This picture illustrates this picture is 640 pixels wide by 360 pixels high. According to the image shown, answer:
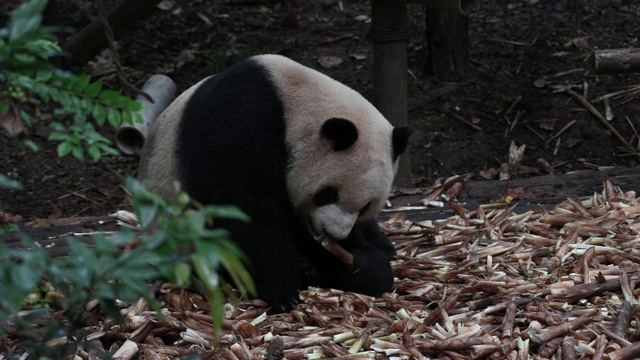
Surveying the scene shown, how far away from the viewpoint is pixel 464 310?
14.1 feet

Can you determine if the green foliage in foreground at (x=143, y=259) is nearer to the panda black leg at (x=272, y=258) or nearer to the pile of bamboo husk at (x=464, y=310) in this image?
the pile of bamboo husk at (x=464, y=310)

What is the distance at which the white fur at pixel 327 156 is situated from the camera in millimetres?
4449

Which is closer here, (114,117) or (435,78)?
(114,117)

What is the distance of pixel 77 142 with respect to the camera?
2.18 meters

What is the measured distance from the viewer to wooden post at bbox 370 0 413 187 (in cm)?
682

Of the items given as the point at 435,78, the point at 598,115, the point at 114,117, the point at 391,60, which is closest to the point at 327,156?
the point at 114,117

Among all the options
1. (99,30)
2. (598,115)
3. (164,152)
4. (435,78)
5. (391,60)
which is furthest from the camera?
(435,78)

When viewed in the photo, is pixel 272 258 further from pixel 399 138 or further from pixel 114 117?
pixel 114 117

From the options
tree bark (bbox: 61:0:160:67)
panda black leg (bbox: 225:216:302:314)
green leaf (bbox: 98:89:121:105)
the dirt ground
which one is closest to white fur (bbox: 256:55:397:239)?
panda black leg (bbox: 225:216:302:314)

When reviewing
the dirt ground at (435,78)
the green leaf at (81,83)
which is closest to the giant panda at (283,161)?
the green leaf at (81,83)

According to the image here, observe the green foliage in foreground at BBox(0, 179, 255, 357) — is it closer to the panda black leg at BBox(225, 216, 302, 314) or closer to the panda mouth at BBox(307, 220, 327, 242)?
the panda black leg at BBox(225, 216, 302, 314)

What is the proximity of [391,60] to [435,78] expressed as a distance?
86.6 inches

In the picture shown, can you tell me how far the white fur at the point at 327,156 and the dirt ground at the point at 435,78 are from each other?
10.4ft

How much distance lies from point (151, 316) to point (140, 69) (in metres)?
5.86
